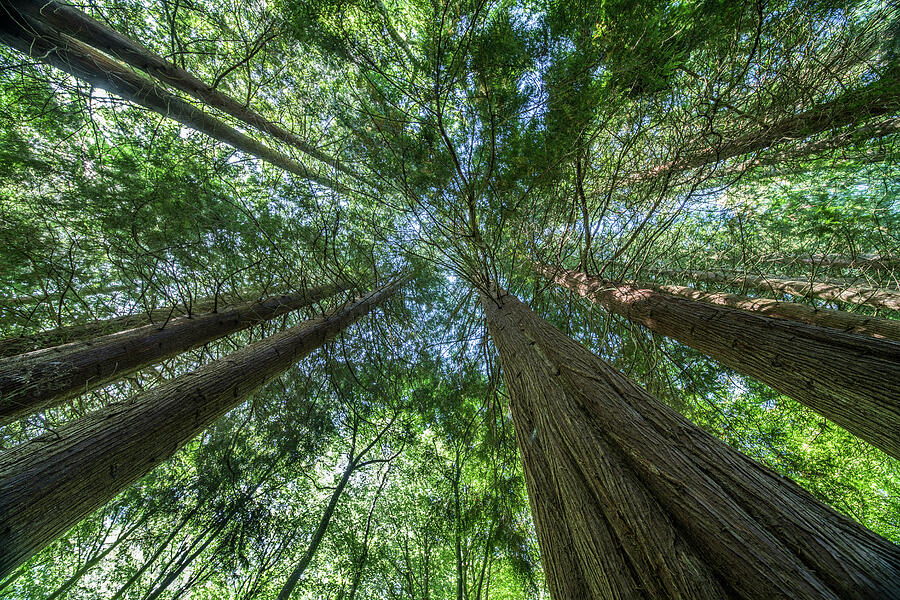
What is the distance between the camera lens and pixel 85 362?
2.48 meters

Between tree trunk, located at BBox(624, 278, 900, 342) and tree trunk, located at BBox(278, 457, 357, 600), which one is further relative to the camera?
tree trunk, located at BBox(278, 457, 357, 600)

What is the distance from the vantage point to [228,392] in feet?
7.02

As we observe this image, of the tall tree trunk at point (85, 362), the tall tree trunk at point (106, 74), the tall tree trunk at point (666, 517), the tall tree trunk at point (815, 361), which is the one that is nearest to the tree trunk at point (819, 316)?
the tall tree trunk at point (815, 361)

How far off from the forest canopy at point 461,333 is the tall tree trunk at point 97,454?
0.01m

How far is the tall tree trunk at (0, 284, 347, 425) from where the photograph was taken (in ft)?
7.23

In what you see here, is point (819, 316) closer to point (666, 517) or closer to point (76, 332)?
point (666, 517)

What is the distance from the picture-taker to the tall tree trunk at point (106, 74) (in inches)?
106

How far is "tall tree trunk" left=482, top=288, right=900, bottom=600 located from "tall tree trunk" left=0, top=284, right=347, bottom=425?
318cm

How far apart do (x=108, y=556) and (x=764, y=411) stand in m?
10.1

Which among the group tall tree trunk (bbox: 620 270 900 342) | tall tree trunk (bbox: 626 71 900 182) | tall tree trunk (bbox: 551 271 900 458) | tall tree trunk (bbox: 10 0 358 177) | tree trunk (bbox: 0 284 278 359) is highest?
tall tree trunk (bbox: 10 0 358 177)

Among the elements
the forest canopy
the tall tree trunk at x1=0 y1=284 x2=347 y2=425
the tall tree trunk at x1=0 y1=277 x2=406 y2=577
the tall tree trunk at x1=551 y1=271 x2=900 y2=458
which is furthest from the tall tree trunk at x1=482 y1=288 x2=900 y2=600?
the tall tree trunk at x1=0 y1=284 x2=347 y2=425

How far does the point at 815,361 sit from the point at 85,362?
542 cm

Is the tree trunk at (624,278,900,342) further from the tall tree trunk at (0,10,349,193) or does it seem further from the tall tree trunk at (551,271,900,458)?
the tall tree trunk at (0,10,349,193)

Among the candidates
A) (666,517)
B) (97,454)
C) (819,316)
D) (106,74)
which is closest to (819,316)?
(819,316)
